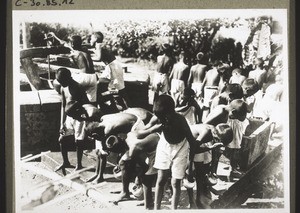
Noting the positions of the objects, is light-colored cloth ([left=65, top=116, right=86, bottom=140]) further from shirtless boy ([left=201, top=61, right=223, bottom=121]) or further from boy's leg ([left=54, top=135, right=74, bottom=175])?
shirtless boy ([left=201, top=61, right=223, bottom=121])

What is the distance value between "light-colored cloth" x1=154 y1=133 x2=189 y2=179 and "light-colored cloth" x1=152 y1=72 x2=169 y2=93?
11 cm

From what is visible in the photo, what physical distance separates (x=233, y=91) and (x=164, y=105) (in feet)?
0.60

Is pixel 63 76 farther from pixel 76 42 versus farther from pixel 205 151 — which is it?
pixel 205 151

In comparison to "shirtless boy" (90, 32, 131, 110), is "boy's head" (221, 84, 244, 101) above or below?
below

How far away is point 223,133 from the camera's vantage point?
3.84ft

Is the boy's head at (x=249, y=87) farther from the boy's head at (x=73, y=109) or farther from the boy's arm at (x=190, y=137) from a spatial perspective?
the boy's head at (x=73, y=109)

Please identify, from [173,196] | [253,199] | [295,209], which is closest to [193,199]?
[173,196]

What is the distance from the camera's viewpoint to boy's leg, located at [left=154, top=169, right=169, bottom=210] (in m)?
1.15

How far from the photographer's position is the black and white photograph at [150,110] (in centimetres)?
114

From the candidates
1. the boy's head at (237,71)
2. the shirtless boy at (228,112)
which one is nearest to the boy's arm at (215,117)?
the shirtless boy at (228,112)

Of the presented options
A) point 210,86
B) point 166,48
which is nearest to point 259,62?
point 210,86

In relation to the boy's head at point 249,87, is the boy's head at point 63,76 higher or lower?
higher

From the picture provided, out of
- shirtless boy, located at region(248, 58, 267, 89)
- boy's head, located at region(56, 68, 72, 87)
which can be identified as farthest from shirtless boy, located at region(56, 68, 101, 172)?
shirtless boy, located at region(248, 58, 267, 89)

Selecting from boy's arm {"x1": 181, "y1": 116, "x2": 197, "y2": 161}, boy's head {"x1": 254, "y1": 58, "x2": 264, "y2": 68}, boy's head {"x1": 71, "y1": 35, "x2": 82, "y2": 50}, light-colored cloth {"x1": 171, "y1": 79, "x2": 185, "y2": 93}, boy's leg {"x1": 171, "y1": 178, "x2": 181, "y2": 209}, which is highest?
boy's head {"x1": 71, "y1": 35, "x2": 82, "y2": 50}
